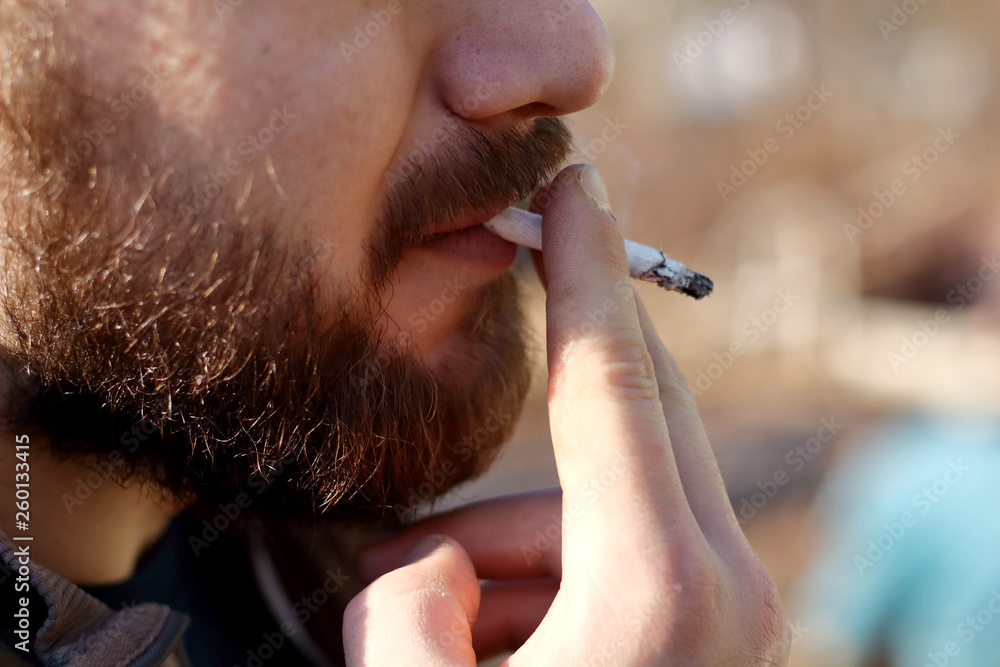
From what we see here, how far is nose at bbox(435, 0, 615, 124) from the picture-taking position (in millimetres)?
1019

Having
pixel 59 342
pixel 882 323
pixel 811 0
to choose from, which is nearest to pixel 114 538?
pixel 59 342

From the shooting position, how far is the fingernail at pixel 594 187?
3.49 ft

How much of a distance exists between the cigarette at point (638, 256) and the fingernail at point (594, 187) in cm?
8

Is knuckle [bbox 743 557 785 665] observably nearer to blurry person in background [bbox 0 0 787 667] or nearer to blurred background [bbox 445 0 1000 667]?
blurry person in background [bbox 0 0 787 667]

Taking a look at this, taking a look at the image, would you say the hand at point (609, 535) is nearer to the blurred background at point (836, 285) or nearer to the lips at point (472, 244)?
the lips at point (472, 244)

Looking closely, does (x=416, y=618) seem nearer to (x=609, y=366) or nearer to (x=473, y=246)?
(x=609, y=366)

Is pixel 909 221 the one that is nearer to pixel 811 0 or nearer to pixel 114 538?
pixel 811 0

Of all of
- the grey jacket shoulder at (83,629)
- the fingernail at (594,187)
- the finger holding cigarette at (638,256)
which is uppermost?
the fingernail at (594,187)

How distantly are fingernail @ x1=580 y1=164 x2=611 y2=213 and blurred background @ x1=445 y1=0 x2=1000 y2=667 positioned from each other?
24cm

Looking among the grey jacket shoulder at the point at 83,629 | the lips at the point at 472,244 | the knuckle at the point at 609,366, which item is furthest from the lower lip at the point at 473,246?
the grey jacket shoulder at the point at 83,629

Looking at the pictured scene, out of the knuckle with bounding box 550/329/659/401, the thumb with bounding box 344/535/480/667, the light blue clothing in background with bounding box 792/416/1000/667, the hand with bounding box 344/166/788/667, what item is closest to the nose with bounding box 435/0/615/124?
the hand with bounding box 344/166/788/667

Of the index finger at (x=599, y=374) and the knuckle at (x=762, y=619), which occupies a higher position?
the index finger at (x=599, y=374)

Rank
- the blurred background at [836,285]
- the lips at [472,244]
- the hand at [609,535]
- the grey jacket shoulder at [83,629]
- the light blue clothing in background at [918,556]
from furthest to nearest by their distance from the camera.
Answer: the blurred background at [836,285]
the light blue clothing in background at [918,556]
the lips at [472,244]
the grey jacket shoulder at [83,629]
the hand at [609,535]

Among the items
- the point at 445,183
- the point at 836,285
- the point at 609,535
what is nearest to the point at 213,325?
the point at 445,183
